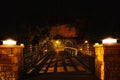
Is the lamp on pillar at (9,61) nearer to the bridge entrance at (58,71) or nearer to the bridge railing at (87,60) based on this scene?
the bridge entrance at (58,71)

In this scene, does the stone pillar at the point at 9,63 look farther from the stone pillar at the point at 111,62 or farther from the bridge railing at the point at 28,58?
the stone pillar at the point at 111,62

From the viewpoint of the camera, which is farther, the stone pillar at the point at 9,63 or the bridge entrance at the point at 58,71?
the bridge entrance at the point at 58,71

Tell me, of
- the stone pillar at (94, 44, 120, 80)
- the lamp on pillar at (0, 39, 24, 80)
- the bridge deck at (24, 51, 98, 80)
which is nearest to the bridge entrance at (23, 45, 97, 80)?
the bridge deck at (24, 51, 98, 80)

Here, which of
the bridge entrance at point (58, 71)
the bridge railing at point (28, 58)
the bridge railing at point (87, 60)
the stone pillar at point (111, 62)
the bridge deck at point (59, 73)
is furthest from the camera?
the bridge railing at point (28, 58)

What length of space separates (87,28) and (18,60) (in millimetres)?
24635

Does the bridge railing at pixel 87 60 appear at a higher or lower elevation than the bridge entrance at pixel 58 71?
higher

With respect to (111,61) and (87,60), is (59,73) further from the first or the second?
(87,60)

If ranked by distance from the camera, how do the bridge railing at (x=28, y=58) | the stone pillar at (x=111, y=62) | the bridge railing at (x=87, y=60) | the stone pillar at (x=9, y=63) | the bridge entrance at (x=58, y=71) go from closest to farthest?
1. the stone pillar at (x=111, y=62)
2. the stone pillar at (x=9, y=63)
3. the bridge entrance at (x=58, y=71)
4. the bridge railing at (x=87, y=60)
5. the bridge railing at (x=28, y=58)

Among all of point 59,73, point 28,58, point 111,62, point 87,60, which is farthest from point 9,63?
point 87,60

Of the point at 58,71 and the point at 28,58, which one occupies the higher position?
the point at 28,58

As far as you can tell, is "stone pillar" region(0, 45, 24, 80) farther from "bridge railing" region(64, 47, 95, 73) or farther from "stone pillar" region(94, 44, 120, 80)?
"bridge railing" region(64, 47, 95, 73)

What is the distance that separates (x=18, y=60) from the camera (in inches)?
391

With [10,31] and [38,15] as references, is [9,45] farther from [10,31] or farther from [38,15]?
[38,15]

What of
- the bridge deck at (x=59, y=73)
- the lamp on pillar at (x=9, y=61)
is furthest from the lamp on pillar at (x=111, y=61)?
the lamp on pillar at (x=9, y=61)
